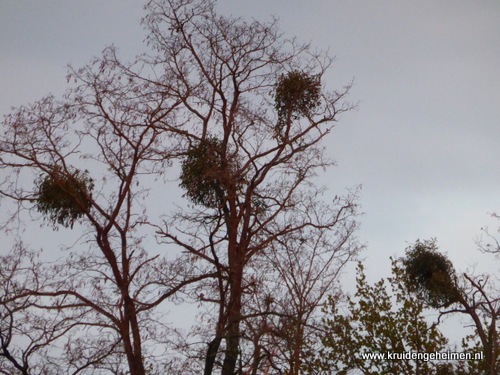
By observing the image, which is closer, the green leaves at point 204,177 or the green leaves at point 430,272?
the green leaves at point 204,177

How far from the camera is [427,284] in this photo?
12.1 m

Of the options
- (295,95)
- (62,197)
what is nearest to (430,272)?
(295,95)

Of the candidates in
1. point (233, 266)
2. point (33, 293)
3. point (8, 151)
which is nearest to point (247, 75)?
point (233, 266)

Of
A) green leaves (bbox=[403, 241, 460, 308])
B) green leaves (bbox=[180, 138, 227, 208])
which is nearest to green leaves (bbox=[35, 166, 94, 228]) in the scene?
green leaves (bbox=[180, 138, 227, 208])

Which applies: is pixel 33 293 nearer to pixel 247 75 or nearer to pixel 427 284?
pixel 247 75

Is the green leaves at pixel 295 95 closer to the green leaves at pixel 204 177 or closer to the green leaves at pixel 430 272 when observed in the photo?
the green leaves at pixel 204 177

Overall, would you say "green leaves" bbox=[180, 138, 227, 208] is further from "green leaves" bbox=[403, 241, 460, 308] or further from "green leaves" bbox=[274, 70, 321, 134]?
"green leaves" bbox=[403, 241, 460, 308]

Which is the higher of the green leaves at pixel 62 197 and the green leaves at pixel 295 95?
the green leaves at pixel 295 95

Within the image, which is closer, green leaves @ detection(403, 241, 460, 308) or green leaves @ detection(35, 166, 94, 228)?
green leaves @ detection(35, 166, 94, 228)

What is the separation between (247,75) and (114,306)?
4.07 metres

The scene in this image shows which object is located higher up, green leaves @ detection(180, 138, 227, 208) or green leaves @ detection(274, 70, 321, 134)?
green leaves @ detection(274, 70, 321, 134)

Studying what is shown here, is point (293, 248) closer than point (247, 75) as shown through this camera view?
No

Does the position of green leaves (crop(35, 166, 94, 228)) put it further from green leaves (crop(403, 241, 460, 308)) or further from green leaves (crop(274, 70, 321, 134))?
green leaves (crop(403, 241, 460, 308))

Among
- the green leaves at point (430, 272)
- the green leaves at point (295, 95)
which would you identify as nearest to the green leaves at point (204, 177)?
the green leaves at point (295, 95)
